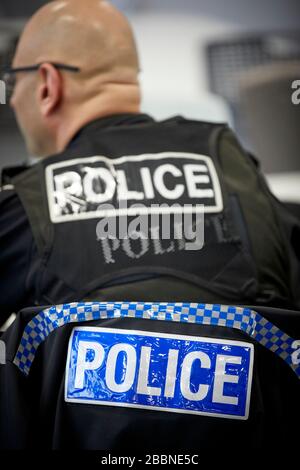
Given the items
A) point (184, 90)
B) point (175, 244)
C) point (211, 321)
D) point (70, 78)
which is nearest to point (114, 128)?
point (70, 78)

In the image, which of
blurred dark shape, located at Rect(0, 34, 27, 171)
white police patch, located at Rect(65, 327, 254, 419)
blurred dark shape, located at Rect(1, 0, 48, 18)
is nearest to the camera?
white police patch, located at Rect(65, 327, 254, 419)

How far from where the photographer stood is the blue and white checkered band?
78 centimetres

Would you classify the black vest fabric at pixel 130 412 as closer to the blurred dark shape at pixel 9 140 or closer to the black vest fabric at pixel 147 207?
the black vest fabric at pixel 147 207

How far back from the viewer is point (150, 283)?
88 centimetres

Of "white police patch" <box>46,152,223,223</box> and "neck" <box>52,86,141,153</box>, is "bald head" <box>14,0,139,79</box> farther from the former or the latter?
"white police patch" <box>46,152,223,223</box>

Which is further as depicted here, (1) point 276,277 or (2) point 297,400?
(1) point 276,277

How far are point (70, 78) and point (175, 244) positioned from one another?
417mm

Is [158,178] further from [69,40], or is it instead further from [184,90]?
[184,90]

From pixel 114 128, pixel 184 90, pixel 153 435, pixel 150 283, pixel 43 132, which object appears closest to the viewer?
pixel 153 435

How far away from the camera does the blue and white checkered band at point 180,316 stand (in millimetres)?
784

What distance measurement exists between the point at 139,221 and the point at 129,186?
0.06 meters

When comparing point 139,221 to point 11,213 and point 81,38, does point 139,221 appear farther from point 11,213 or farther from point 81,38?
point 81,38

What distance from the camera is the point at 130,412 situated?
0.77 meters

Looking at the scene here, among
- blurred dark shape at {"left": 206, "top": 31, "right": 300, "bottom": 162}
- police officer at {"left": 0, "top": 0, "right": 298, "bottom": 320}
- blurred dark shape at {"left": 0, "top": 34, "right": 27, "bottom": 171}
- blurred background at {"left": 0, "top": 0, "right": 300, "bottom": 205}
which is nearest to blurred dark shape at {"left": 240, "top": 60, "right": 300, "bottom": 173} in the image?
blurred background at {"left": 0, "top": 0, "right": 300, "bottom": 205}
